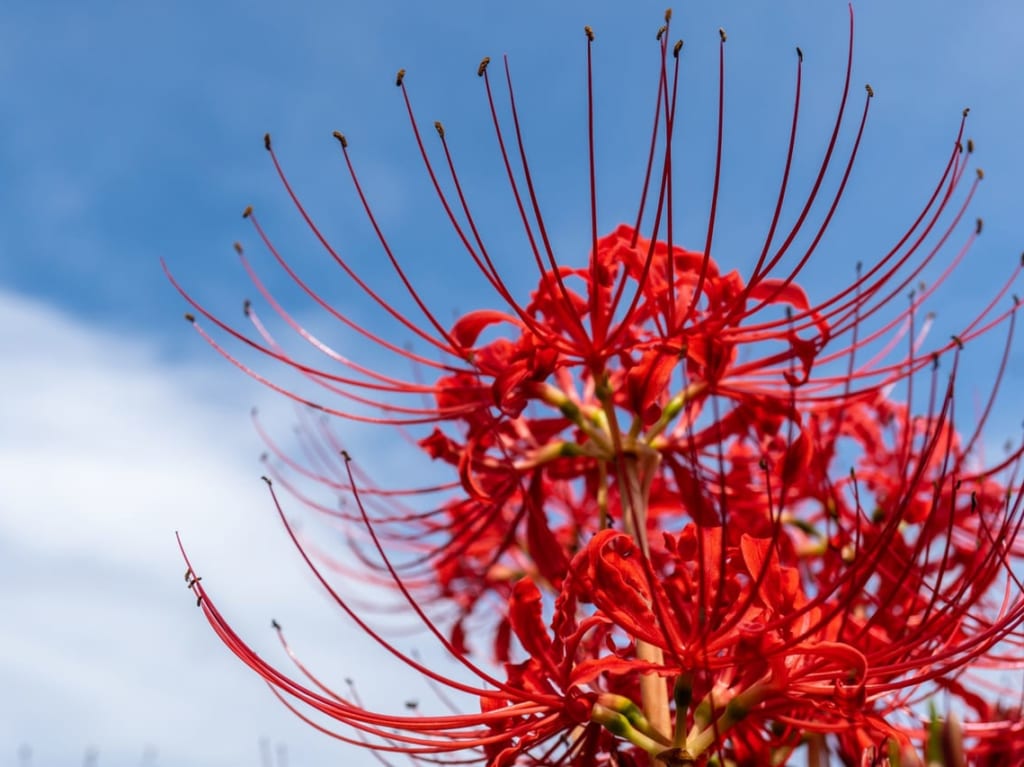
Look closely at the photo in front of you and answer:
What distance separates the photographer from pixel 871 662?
81.7 inches

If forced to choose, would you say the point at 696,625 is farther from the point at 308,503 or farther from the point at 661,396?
the point at 308,503

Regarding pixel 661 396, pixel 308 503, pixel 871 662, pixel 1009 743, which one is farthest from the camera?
pixel 308 503

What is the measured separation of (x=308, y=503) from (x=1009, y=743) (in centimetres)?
190

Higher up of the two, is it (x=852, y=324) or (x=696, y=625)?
(x=852, y=324)

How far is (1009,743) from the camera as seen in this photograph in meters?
2.31

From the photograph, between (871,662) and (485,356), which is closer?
(871,662)

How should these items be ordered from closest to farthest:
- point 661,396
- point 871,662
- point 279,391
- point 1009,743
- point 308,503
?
point 871,662, point 1009,743, point 661,396, point 279,391, point 308,503

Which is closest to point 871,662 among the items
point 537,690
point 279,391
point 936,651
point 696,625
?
Answer: point 936,651

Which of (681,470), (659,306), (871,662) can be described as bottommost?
(871,662)

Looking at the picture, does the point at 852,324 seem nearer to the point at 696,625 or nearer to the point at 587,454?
the point at 587,454

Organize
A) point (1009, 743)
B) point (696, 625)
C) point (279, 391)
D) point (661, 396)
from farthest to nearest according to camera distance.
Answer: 1. point (279, 391)
2. point (661, 396)
3. point (1009, 743)
4. point (696, 625)

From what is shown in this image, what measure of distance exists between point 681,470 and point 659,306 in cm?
49

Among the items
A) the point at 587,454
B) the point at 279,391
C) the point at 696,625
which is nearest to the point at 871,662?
the point at 696,625

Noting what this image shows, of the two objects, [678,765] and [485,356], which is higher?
[485,356]
